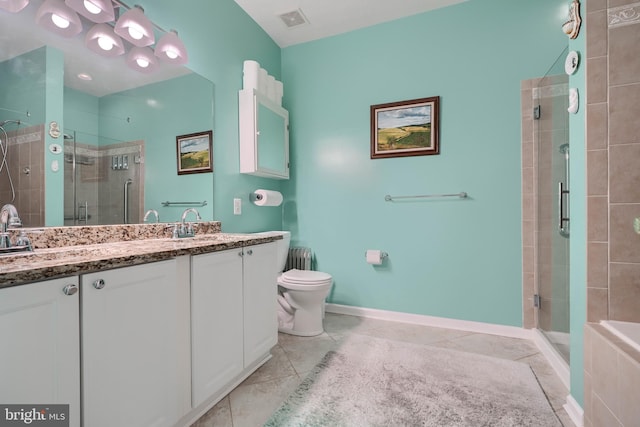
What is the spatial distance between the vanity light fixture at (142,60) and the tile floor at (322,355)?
74.6 inches

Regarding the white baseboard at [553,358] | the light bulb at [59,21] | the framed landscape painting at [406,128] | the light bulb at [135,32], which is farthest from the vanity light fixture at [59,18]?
the white baseboard at [553,358]

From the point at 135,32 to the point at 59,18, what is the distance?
0.35 meters

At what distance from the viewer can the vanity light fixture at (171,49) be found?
1752mm

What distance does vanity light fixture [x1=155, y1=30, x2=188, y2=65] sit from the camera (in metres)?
1.75

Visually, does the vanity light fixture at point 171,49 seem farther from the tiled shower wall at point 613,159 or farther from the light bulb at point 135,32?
the tiled shower wall at point 613,159

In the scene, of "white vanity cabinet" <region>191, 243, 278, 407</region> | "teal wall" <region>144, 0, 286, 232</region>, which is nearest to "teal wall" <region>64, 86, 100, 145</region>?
"teal wall" <region>144, 0, 286, 232</region>

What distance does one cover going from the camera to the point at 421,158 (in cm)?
254

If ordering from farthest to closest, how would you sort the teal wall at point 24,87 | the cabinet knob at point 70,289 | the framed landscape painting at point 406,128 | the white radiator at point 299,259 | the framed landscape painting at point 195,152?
the white radiator at point 299,259
the framed landscape painting at point 406,128
the framed landscape painting at point 195,152
the teal wall at point 24,87
the cabinet knob at point 70,289

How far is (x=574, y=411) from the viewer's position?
1.35 meters

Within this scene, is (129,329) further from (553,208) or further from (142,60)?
(553,208)

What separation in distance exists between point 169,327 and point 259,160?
5.18 ft

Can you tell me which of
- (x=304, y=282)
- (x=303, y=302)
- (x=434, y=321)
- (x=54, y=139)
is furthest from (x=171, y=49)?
(x=434, y=321)

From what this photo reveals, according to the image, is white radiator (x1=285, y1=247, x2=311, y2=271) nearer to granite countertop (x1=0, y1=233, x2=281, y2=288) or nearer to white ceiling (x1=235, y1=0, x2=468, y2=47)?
granite countertop (x1=0, y1=233, x2=281, y2=288)

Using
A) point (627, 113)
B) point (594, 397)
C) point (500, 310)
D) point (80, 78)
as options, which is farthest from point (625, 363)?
point (80, 78)
